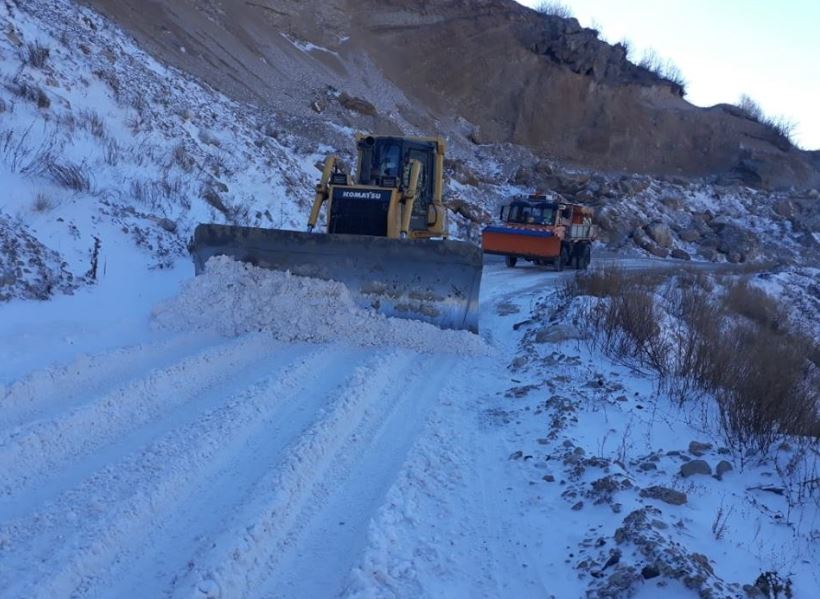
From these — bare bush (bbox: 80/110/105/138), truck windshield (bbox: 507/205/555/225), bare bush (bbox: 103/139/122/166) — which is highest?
bare bush (bbox: 80/110/105/138)

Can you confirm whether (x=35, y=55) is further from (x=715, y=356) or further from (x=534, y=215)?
(x=534, y=215)

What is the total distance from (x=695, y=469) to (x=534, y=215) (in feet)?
54.9

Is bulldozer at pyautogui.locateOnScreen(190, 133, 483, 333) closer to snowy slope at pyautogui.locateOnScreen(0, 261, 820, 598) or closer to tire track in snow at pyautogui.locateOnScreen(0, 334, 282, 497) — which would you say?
snowy slope at pyautogui.locateOnScreen(0, 261, 820, 598)

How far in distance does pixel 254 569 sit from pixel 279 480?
905 mm

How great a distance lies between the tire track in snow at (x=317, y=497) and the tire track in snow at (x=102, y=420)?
1.28 metres

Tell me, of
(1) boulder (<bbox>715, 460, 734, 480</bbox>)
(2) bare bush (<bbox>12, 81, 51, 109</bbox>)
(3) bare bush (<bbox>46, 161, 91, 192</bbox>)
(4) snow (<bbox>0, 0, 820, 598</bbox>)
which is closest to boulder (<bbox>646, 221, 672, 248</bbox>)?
(4) snow (<bbox>0, 0, 820, 598</bbox>)

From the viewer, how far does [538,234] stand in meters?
20.3

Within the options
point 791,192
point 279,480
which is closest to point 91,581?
point 279,480

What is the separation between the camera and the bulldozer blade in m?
8.78

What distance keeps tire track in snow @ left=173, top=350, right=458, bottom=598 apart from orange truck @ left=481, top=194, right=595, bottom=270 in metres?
14.5

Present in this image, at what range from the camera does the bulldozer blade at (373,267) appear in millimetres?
8781

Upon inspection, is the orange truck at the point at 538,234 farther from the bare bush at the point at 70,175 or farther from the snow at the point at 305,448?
the bare bush at the point at 70,175

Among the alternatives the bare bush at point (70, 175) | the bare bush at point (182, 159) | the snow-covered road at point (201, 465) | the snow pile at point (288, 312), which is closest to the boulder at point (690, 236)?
the bare bush at point (182, 159)

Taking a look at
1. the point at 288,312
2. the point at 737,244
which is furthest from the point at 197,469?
the point at 737,244
